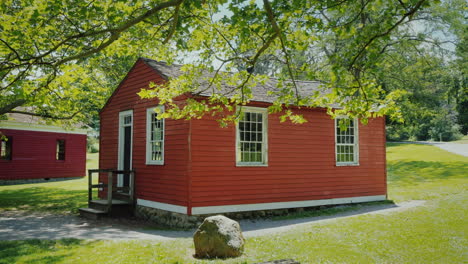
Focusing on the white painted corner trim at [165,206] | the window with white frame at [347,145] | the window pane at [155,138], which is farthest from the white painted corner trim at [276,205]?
the window pane at [155,138]

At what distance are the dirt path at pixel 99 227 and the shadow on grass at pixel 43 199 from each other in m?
1.72

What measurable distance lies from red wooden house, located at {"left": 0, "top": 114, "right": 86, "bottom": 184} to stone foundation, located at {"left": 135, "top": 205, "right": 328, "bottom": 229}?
45.6 ft

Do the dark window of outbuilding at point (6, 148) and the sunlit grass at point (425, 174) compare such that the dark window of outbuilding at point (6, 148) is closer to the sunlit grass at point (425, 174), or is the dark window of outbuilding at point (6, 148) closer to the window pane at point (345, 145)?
the window pane at point (345, 145)

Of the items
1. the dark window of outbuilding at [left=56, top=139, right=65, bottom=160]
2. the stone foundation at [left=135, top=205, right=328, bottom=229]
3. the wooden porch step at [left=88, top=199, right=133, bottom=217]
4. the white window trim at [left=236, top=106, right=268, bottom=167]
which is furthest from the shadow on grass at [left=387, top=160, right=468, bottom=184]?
the dark window of outbuilding at [left=56, top=139, right=65, bottom=160]

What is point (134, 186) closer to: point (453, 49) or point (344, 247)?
point (344, 247)

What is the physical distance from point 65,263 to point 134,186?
5905mm

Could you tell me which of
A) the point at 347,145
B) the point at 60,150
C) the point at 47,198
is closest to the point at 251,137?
the point at 347,145

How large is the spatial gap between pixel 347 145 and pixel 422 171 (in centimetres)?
1471

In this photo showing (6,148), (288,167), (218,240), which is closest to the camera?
(218,240)

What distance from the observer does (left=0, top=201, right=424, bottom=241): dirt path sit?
31.8 ft

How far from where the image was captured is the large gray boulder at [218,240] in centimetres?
746

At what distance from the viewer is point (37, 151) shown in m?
25.3

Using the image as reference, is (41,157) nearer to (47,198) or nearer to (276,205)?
(47,198)

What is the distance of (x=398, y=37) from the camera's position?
27.5 m
